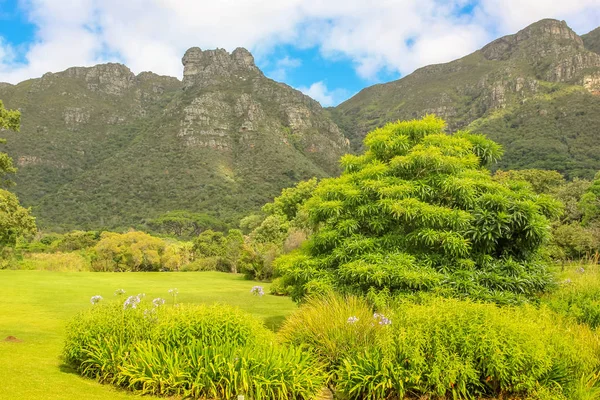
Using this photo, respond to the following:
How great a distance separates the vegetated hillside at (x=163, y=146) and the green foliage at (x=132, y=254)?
34.4 metres

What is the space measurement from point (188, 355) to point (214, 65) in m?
141

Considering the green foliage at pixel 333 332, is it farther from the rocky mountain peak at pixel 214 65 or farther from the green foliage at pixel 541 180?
the rocky mountain peak at pixel 214 65

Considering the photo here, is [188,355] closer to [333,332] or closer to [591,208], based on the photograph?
[333,332]

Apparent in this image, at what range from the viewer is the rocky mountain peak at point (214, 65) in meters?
131

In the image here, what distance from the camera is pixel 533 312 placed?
307 inches

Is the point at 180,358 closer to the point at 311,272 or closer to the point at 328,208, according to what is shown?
the point at 311,272

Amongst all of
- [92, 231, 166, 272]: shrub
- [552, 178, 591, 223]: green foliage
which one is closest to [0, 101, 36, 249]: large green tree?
[92, 231, 166, 272]: shrub

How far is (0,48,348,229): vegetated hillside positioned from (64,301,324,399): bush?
7085 cm

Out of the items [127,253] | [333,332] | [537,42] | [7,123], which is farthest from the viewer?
[537,42]

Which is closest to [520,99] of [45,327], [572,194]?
[572,194]

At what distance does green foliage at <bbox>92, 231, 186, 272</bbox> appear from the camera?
4006 cm

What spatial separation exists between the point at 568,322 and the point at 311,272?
17.5 feet

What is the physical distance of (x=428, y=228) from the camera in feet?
29.3

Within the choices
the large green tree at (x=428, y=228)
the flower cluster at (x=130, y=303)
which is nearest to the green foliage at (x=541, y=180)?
the large green tree at (x=428, y=228)
